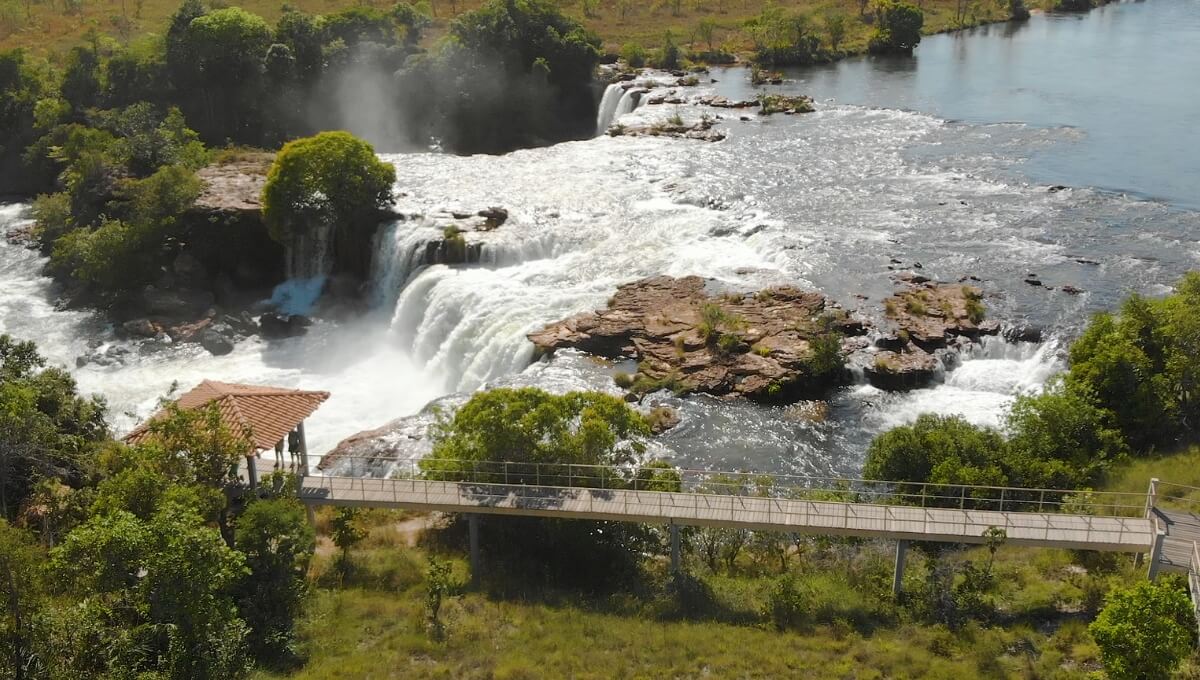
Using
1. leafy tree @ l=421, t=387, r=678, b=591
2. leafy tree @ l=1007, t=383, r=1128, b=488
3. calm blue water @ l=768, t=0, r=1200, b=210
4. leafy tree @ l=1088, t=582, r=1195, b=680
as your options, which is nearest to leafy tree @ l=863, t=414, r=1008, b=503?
leafy tree @ l=1007, t=383, r=1128, b=488

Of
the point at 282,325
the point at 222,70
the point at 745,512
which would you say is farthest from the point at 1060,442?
the point at 222,70

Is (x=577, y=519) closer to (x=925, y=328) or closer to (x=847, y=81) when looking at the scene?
(x=925, y=328)

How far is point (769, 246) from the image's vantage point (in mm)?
56625

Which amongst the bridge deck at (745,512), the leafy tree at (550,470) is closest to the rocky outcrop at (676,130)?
the leafy tree at (550,470)

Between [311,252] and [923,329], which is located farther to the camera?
[311,252]

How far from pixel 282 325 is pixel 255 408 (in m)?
25.5

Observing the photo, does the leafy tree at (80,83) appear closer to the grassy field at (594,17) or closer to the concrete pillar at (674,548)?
the grassy field at (594,17)

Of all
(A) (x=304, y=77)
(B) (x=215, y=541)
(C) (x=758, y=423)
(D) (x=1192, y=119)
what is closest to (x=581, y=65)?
(A) (x=304, y=77)

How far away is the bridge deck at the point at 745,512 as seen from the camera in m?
28.5

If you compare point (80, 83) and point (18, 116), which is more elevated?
point (80, 83)

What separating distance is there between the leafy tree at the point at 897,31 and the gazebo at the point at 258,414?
9112cm

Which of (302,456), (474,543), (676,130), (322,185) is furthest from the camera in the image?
(676,130)

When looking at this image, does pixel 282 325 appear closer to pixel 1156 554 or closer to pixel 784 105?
pixel 1156 554

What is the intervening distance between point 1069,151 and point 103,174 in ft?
218
